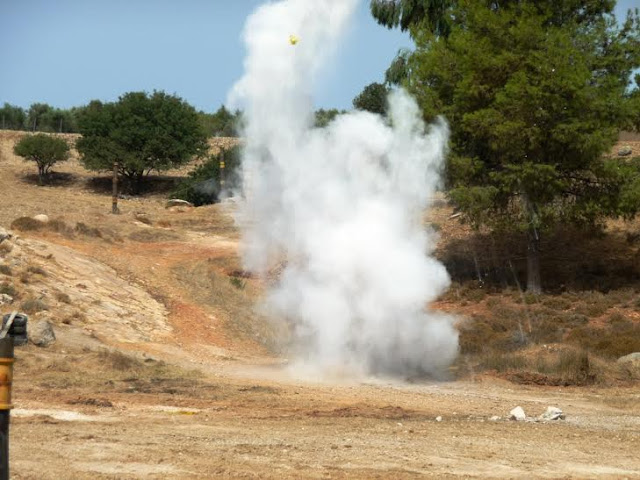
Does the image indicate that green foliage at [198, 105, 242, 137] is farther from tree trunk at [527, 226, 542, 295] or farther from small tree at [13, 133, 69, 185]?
tree trunk at [527, 226, 542, 295]

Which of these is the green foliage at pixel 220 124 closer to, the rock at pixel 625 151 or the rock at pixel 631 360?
the rock at pixel 625 151

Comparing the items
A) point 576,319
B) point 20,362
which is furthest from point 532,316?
point 20,362

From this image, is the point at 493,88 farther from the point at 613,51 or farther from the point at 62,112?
the point at 62,112

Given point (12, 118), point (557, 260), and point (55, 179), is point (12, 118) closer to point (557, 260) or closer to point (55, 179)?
point (55, 179)

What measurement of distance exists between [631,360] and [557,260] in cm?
1488

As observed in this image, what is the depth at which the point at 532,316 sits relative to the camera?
101 ft

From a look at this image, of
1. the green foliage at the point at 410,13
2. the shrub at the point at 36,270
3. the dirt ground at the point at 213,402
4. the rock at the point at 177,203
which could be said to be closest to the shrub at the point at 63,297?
the dirt ground at the point at 213,402

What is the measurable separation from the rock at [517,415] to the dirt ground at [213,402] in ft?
1.38

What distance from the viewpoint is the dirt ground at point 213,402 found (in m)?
11.4

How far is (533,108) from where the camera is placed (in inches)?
1223

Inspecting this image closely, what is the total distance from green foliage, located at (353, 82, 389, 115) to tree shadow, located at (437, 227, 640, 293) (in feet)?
38.8

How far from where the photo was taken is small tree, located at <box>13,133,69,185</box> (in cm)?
6366

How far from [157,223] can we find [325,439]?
31.5m

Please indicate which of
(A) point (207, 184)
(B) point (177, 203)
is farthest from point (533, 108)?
(A) point (207, 184)
